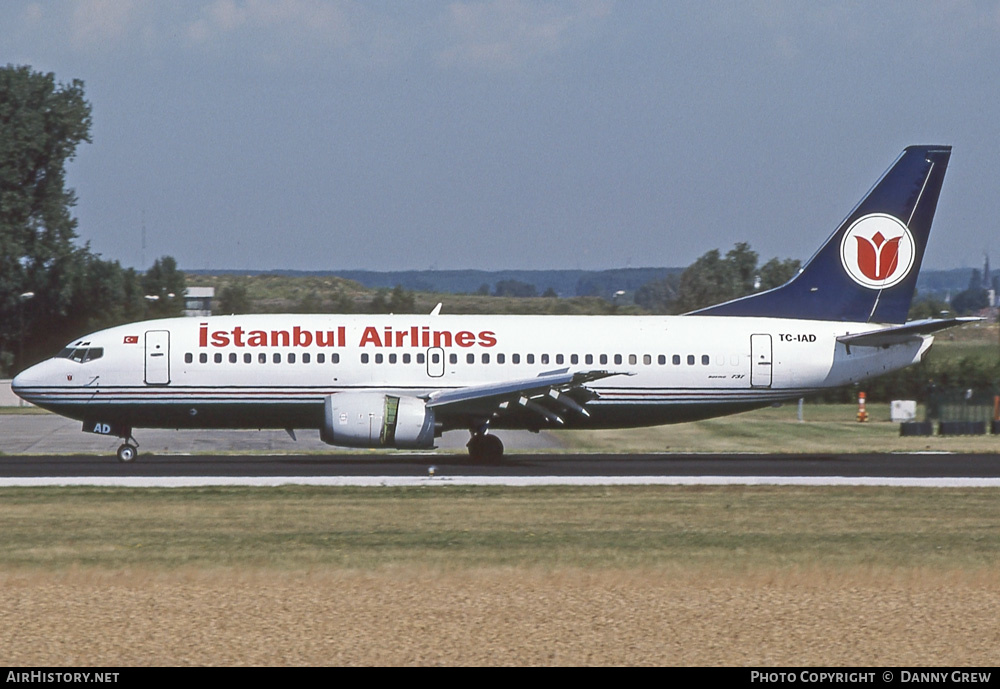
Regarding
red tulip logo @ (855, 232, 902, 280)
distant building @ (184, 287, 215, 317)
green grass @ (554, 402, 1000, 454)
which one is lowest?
green grass @ (554, 402, 1000, 454)

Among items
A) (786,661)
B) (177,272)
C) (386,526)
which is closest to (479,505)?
(386,526)

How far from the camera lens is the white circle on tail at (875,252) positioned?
120ft

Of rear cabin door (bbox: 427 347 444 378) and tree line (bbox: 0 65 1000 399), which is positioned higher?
tree line (bbox: 0 65 1000 399)

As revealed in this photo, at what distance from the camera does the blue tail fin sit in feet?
119

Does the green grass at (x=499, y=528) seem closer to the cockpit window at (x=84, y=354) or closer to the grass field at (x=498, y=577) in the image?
the grass field at (x=498, y=577)

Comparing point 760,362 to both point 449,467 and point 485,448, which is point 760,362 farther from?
point 449,467

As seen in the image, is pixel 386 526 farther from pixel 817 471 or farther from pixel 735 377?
pixel 735 377

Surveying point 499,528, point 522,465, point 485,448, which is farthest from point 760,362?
point 499,528

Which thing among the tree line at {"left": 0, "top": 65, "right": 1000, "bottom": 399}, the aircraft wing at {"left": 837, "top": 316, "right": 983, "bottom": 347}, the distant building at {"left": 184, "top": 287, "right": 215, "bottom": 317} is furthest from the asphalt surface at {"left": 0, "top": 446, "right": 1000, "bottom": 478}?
the distant building at {"left": 184, "top": 287, "right": 215, "bottom": 317}

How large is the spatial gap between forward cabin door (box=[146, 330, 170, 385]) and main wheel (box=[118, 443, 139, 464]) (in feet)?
5.58

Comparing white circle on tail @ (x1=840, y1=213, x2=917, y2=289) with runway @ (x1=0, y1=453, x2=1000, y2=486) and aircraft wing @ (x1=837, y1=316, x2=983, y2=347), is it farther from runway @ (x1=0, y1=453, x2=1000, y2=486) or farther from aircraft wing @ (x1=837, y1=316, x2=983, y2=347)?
→ runway @ (x1=0, y1=453, x2=1000, y2=486)

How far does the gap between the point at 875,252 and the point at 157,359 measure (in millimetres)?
19610

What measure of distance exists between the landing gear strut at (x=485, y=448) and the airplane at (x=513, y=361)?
6cm

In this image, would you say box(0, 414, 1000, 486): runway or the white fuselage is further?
the white fuselage
